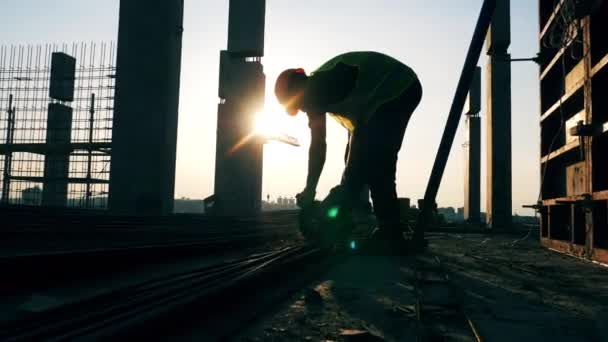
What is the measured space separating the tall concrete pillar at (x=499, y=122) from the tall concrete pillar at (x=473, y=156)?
6.18 metres

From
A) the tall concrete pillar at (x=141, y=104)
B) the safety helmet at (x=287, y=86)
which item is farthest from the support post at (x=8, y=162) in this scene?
the safety helmet at (x=287, y=86)

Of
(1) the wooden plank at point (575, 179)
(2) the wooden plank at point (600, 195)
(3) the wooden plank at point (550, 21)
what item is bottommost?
(2) the wooden plank at point (600, 195)

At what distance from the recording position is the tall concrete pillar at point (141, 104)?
8664mm

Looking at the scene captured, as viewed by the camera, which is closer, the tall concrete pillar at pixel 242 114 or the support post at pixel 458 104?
the support post at pixel 458 104

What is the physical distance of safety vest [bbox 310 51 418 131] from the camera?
161 inches

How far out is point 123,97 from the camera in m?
8.66

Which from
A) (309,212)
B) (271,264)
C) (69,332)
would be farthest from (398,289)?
(309,212)

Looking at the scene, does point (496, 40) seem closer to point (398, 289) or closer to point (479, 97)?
point (479, 97)

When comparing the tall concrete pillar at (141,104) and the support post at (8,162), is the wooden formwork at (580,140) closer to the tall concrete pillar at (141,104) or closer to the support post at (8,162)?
the tall concrete pillar at (141,104)

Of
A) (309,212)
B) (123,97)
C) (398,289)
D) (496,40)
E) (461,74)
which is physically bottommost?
(398,289)

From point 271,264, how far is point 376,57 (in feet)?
7.74

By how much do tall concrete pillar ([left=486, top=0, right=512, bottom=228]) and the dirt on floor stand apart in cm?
974

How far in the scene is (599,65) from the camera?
377 cm

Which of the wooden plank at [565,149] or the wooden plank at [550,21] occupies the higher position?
the wooden plank at [550,21]
